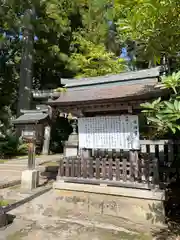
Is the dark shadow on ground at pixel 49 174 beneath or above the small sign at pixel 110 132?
beneath

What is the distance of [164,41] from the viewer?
281cm

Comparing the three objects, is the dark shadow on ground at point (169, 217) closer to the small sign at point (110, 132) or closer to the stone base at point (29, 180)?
the small sign at point (110, 132)

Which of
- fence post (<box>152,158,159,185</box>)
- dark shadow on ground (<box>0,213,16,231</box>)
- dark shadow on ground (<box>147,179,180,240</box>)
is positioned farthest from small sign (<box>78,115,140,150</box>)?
dark shadow on ground (<box>0,213,16,231</box>)

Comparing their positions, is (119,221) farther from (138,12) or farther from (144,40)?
(138,12)

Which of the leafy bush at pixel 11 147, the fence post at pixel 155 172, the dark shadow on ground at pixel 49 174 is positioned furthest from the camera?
the leafy bush at pixel 11 147

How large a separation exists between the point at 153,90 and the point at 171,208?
291 centimetres

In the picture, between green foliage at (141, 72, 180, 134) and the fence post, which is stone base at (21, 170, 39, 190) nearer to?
the fence post

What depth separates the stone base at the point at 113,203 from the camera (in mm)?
4355

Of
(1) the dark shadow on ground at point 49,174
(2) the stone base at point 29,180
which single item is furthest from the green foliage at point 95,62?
(2) the stone base at point 29,180

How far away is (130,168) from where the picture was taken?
17.9 ft

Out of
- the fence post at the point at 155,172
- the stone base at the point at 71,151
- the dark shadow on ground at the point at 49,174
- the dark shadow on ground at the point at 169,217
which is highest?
the stone base at the point at 71,151

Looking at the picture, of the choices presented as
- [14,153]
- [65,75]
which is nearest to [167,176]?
[14,153]

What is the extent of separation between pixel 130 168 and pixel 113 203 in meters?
0.98

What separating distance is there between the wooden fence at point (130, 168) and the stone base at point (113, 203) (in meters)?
0.19
